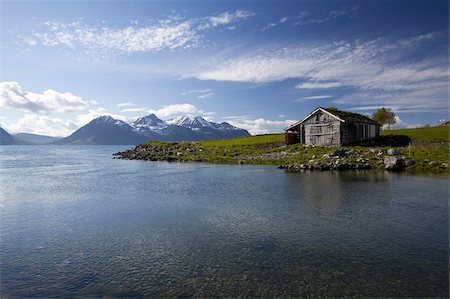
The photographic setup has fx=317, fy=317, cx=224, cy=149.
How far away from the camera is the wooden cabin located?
70.5 m

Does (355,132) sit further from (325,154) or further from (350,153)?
(325,154)

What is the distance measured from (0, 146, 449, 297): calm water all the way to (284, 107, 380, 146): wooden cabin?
36.8 metres

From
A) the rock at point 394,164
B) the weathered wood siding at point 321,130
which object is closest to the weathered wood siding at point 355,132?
the weathered wood siding at point 321,130

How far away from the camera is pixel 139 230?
22.1 m

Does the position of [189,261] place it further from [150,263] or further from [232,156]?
[232,156]

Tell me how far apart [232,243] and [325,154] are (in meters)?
46.7

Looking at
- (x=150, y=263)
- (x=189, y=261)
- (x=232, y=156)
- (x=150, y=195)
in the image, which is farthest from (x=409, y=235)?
(x=232, y=156)

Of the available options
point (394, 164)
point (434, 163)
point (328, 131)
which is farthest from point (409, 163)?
point (328, 131)

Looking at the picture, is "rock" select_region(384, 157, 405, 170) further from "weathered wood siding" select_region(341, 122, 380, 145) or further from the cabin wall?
"weathered wood siding" select_region(341, 122, 380, 145)

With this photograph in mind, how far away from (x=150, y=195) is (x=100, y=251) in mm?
17305

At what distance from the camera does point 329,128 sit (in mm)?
72062

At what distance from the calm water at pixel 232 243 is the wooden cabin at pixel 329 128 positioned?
36846 millimetres

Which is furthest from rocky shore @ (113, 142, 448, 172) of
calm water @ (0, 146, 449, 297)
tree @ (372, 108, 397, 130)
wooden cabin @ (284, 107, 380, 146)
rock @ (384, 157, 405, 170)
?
tree @ (372, 108, 397, 130)

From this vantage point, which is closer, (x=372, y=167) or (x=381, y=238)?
(x=381, y=238)
